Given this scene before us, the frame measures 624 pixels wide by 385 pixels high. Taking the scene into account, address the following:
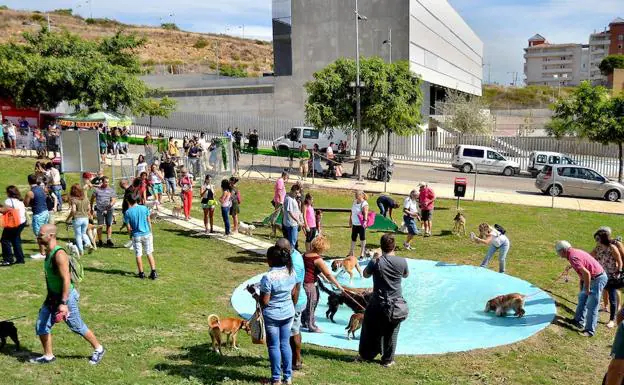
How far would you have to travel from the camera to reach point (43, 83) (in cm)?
2958

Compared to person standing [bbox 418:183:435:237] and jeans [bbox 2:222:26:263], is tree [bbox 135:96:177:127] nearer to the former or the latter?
person standing [bbox 418:183:435:237]

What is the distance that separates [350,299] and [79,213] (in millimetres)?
6022

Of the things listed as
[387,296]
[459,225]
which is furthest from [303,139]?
[387,296]

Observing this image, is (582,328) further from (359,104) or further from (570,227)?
(359,104)

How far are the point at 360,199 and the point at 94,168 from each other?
6.59 metres

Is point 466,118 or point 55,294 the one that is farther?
point 466,118

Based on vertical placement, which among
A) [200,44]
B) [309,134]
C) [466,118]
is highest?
[200,44]

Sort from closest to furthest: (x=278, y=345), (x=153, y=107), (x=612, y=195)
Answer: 1. (x=278, y=345)
2. (x=612, y=195)
3. (x=153, y=107)

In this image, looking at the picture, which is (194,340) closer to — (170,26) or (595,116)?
(595,116)

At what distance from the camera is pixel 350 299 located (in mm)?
9125

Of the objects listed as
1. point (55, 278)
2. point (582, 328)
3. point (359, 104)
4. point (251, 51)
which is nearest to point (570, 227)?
point (582, 328)

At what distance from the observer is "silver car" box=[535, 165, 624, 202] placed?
25.1m

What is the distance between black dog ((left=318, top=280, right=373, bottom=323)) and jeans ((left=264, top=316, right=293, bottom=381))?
7.81ft

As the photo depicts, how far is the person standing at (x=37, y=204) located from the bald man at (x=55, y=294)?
515cm
